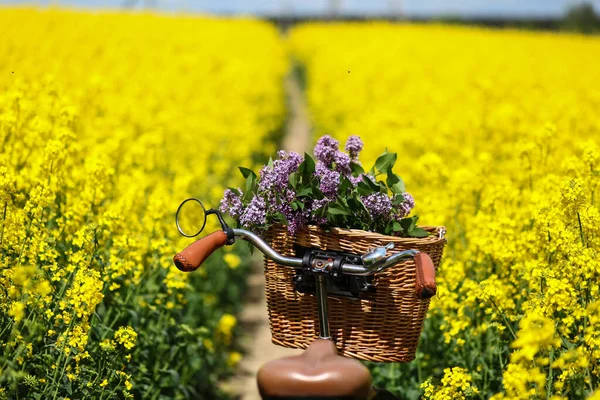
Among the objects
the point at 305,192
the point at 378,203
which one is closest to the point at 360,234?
the point at 378,203

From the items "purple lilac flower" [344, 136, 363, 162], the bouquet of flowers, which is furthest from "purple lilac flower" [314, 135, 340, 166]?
"purple lilac flower" [344, 136, 363, 162]

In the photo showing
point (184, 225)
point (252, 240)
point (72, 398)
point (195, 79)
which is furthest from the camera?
point (195, 79)

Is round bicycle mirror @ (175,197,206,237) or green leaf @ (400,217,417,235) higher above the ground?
round bicycle mirror @ (175,197,206,237)

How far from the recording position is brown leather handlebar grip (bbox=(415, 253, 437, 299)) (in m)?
2.70

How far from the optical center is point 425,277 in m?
2.71

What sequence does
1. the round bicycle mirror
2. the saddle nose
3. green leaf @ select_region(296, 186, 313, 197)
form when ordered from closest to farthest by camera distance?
1. the saddle nose
2. green leaf @ select_region(296, 186, 313, 197)
3. the round bicycle mirror

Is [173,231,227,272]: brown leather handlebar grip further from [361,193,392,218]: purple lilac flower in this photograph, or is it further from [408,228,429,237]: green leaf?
[408,228,429,237]: green leaf

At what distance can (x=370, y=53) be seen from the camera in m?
21.1

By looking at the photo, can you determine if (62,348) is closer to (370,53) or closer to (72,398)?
(72,398)

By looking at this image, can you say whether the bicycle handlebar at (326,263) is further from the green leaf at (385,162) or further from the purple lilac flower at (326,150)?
the green leaf at (385,162)

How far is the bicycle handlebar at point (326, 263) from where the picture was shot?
273 centimetres

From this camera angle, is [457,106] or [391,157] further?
[457,106]

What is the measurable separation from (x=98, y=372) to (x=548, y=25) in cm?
4693

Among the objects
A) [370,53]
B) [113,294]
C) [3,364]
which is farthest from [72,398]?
[370,53]
